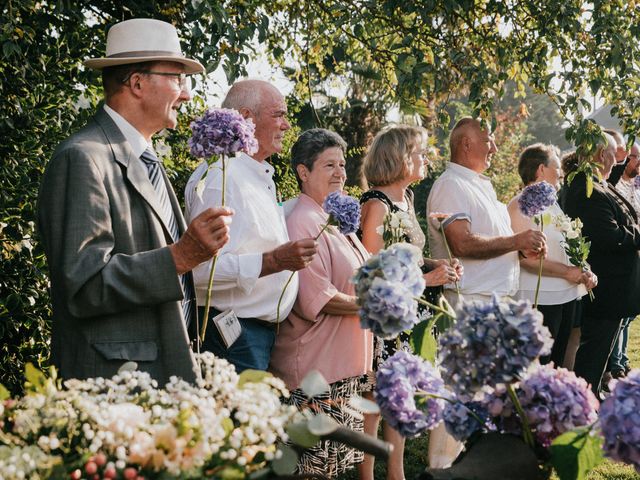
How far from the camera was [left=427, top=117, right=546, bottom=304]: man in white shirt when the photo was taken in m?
4.43

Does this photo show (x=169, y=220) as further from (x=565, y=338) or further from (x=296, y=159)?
(x=565, y=338)

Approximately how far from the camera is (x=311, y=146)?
152 inches

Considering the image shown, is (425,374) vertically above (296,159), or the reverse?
(296,159)

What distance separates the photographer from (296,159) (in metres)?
3.91

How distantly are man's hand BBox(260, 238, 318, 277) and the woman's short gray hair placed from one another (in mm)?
985

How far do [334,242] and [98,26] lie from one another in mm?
1800

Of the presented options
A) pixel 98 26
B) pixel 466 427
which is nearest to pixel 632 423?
pixel 466 427

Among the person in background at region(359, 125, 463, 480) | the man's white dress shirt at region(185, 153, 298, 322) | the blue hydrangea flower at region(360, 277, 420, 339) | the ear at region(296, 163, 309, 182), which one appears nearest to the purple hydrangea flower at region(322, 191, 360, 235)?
the man's white dress shirt at region(185, 153, 298, 322)

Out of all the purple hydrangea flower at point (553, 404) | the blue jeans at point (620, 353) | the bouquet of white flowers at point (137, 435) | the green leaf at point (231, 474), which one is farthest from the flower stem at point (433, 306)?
the blue jeans at point (620, 353)

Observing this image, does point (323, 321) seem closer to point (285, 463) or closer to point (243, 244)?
point (243, 244)

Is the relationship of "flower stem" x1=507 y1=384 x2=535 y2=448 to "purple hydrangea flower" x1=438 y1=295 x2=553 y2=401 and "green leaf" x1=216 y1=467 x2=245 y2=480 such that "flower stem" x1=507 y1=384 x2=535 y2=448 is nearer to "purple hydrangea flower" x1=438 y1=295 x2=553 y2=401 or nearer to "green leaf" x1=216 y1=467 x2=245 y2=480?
"purple hydrangea flower" x1=438 y1=295 x2=553 y2=401

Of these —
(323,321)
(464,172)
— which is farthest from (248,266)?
(464,172)

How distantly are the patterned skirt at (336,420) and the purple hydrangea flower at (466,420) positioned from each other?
1789mm

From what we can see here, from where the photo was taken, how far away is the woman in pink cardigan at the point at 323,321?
358cm
